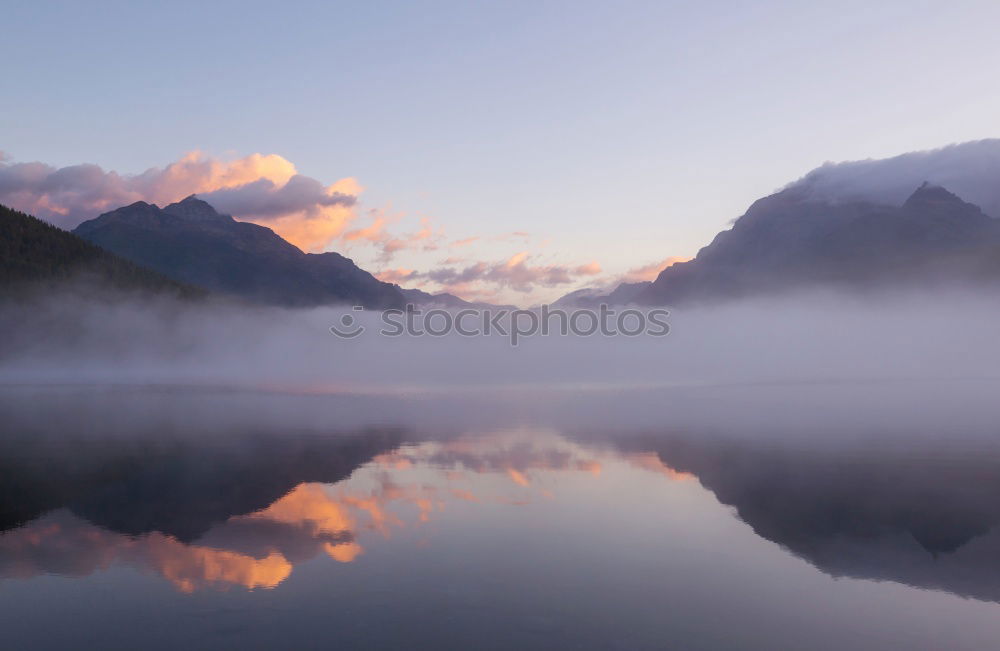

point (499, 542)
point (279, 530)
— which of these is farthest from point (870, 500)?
point (279, 530)

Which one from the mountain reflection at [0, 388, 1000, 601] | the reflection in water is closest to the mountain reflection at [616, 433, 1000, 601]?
the mountain reflection at [0, 388, 1000, 601]

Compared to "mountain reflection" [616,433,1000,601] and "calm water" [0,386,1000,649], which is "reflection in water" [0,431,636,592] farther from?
"mountain reflection" [616,433,1000,601]

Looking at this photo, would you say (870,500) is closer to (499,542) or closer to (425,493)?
(499,542)

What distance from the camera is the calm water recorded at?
15.0 meters

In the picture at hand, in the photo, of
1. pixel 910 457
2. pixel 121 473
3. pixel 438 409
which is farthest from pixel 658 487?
pixel 438 409

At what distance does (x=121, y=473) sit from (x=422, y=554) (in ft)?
66.3

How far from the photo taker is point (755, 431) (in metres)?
49.9

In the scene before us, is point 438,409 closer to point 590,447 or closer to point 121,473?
point 590,447

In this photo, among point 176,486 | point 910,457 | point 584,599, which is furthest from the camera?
point 910,457

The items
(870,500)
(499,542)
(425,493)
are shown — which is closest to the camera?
(499,542)

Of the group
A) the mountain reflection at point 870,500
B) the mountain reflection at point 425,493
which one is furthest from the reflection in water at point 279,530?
the mountain reflection at point 870,500

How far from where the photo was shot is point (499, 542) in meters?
21.5

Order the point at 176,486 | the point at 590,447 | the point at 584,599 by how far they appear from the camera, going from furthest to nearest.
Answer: the point at 590,447
the point at 176,486
the point at 584,599

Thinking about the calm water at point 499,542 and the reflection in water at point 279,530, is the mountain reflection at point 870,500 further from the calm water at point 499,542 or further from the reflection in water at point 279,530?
the reflection in water at point 279,530
